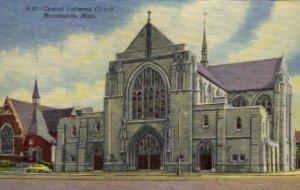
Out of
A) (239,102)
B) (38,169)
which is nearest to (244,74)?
(239,102)

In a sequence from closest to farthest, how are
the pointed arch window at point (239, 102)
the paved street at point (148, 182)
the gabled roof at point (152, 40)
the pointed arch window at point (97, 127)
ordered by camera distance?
the paved street at point (148, 182)
the gabled roof at point (152, 40)
the pointed arch window at point (239, 102)
the pointed arch window at point (97, 127)

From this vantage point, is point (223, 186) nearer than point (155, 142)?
Yes

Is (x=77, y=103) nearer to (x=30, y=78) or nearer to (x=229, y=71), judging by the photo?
(x=30, y=78)

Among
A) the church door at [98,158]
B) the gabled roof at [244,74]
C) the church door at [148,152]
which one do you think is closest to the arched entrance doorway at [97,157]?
the church door at [98,158]

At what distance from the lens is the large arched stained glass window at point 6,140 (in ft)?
14.8

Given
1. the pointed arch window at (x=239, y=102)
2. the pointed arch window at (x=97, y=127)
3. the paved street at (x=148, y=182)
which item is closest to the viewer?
the paved street at (x=148, y=182)

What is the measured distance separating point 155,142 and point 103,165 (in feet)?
1.23

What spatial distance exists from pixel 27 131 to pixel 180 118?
103cm

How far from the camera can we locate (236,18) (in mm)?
4277

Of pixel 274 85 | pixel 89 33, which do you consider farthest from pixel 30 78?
pixel 274 85

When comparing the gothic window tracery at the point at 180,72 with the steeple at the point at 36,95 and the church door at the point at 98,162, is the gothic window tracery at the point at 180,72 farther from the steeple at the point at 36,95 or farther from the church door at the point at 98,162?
the steeple at the point at 36,95

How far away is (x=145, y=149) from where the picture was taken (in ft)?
15.0

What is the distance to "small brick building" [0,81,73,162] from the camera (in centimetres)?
445

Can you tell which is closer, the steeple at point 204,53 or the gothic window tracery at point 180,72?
the steeple at point 204,53
